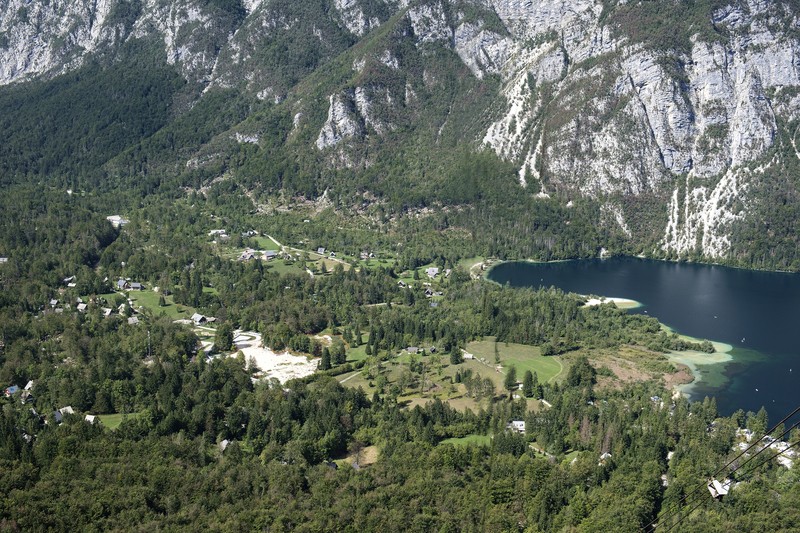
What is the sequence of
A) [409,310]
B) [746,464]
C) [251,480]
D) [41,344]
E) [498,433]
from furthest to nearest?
[409,310] < [41,344] < [498,433] < [746,464] < [251,480]

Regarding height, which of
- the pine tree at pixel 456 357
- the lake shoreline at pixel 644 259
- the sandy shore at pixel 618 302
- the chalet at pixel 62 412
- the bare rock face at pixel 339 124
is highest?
the bare rock face at pixel 339 124

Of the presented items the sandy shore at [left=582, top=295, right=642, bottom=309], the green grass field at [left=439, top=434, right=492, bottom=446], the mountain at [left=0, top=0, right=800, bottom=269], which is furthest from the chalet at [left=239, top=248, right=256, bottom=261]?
the green grass field at [left=439, top=434, right=492, bottom=446]

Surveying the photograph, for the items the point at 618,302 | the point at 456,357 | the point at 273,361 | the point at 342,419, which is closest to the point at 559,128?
the point at 618,302

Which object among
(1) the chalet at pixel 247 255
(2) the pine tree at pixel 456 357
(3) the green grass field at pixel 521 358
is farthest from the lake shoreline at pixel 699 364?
(1) the chalet at pixel 247 255

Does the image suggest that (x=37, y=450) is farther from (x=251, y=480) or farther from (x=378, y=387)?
(x=378, y=387)

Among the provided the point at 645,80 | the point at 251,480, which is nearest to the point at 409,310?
the point at 251,480

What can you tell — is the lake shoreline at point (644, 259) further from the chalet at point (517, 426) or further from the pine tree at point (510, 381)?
the chalet at point (517, 426)
